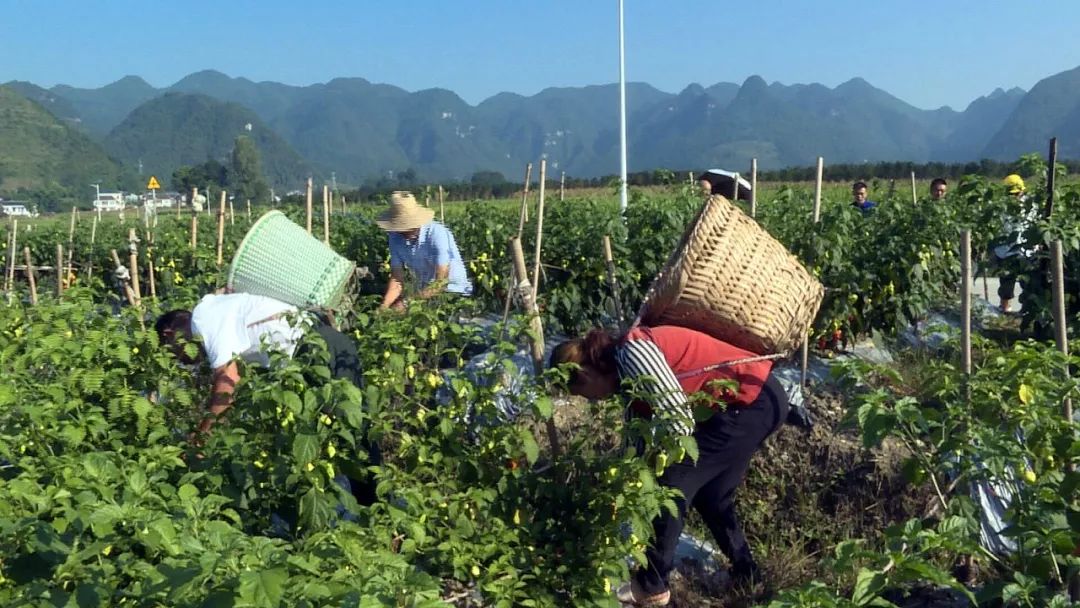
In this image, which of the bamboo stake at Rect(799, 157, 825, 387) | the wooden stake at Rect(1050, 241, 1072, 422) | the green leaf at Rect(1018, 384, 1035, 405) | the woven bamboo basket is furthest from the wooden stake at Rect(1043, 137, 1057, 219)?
the green leaf at Rect(1018, 384, 1035, 405)

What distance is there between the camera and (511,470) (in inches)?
118

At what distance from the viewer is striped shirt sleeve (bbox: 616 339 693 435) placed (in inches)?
107

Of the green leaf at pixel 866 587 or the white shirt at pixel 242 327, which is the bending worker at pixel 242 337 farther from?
the green leaf at pixel 866 587

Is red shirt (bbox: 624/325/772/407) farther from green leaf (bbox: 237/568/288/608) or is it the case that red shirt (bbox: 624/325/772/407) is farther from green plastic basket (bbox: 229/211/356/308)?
green leaf (bbox: 237/568/288/608)

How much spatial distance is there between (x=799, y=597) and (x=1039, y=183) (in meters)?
4.79

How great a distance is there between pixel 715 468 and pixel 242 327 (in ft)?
5.59

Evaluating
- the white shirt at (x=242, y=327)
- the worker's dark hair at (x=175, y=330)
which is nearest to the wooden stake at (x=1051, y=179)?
the white shirt at (x=242, y=327)

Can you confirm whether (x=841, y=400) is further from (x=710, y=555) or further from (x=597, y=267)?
(x=597, y=267)

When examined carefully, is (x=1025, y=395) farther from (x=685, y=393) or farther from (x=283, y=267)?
(x=283, y=267)

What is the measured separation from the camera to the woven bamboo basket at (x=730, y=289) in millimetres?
3225

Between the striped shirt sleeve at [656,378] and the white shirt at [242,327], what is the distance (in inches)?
43.1

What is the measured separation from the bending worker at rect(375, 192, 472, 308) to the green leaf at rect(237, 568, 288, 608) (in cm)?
326

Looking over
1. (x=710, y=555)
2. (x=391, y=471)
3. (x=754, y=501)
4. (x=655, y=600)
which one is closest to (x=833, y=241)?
(x=754, y=501)

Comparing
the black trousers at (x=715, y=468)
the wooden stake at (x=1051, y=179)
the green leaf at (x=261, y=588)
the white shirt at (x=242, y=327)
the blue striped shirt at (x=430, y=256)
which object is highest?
the wooden stake at (x=1051, y=179)
